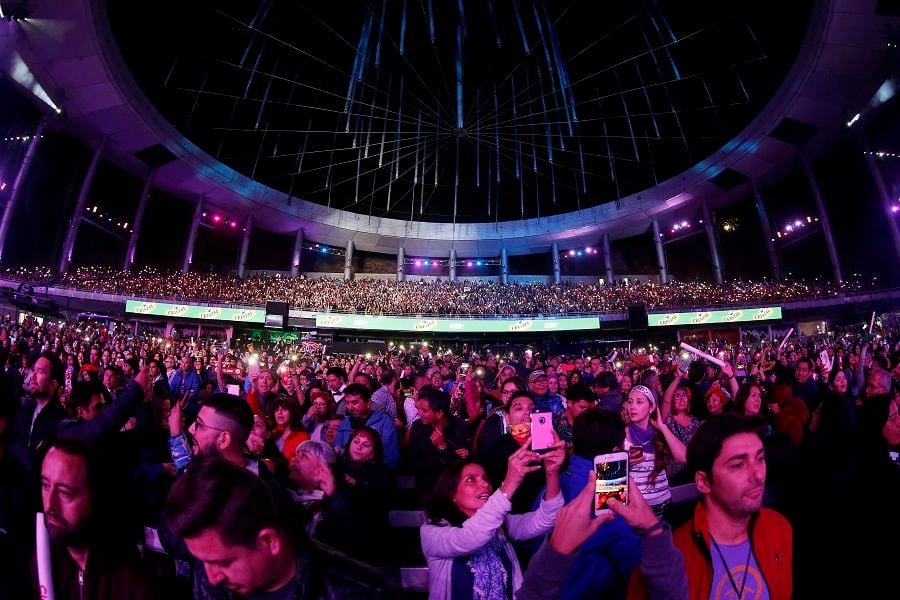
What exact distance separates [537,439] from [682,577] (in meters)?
0.85

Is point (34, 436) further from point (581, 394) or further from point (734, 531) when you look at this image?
point (581, 394)

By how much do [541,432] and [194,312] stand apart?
101 feet

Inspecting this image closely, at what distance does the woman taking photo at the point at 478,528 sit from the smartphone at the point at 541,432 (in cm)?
4

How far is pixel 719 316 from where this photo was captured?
2862 centimetres

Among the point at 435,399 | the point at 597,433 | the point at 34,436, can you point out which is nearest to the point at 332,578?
the point at 597,433

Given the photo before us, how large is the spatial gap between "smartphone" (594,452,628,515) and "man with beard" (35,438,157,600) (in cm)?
203

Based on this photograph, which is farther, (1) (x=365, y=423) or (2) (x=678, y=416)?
(2) (x=678, y=416)

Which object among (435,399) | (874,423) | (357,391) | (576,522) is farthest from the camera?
(357,391)

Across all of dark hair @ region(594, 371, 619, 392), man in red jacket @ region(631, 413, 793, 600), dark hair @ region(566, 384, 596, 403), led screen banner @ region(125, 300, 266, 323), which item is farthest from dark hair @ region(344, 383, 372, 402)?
led screen banner @ region(125, 300, 266, 323)

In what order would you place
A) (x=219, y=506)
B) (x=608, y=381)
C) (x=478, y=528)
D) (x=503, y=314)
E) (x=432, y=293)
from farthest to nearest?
(x=432, y=293) → (x=503, y=314) → (x=608, y=381) → (x=478, y=528) → (x=219, y=506)

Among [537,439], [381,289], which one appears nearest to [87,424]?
[537,439]

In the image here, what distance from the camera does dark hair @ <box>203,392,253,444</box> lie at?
314 centimetres

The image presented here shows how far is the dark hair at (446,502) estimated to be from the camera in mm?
2629

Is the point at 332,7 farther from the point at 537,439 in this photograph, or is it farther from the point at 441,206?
the point at 537,439
